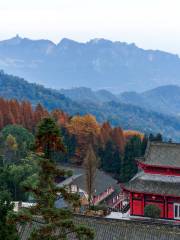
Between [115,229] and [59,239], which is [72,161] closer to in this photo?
[115,229]

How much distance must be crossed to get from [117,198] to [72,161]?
12.4m

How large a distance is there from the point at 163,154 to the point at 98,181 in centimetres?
2221

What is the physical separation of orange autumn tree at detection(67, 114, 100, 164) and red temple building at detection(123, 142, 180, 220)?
33.8m

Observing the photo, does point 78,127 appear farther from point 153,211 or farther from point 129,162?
point 153,211

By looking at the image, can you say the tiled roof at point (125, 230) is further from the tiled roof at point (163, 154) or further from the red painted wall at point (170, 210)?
the tiled roof at point (163, 154)

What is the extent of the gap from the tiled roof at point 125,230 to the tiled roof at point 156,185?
39.3 feet

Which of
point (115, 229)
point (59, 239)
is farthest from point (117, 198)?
point (59, 239)

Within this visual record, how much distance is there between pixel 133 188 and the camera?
3791 cm

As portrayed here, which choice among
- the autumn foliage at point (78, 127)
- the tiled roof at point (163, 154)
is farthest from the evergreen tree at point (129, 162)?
the tiled roof at point (163, 154)

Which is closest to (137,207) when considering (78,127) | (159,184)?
(159,184)

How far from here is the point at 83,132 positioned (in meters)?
77.8

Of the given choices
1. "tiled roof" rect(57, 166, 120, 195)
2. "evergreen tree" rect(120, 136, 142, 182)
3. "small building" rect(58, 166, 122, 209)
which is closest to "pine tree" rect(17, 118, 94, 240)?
"small building" rect(58, 166, 122, 209)

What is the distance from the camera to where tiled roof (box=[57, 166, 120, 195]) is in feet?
188

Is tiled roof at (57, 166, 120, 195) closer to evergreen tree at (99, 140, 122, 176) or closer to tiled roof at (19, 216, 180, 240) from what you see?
evergreen tree at (99, 140, 122, 176)
